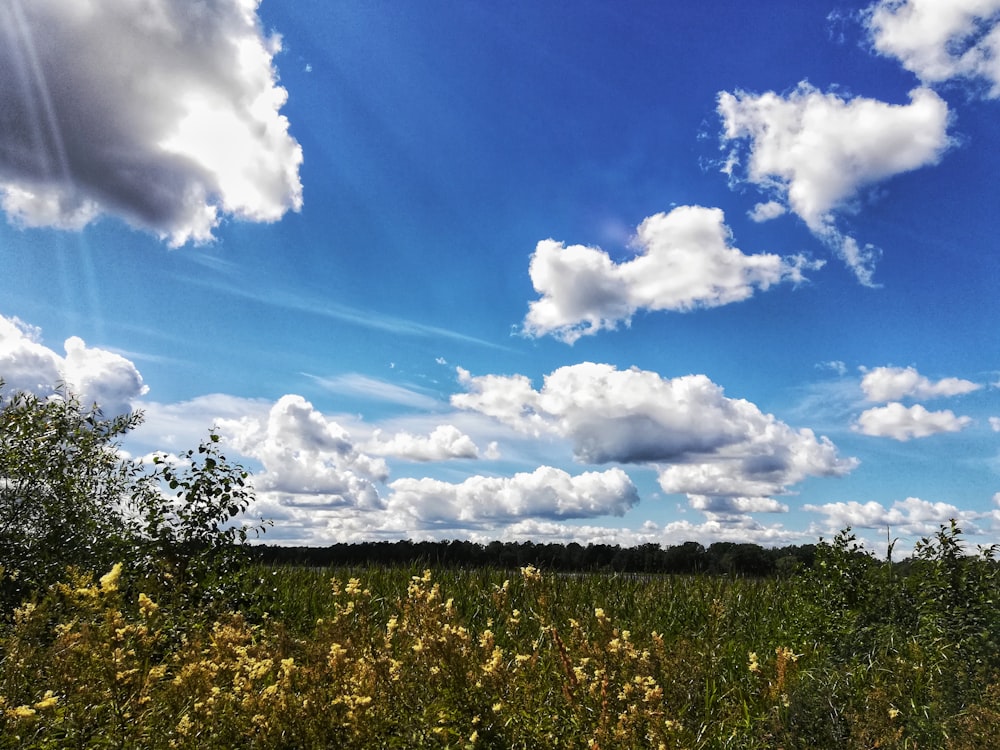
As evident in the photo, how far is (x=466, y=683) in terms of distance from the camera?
163 inches

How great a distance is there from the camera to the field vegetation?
4.05 metres

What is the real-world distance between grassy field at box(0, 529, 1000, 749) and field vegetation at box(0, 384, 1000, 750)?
19 mm

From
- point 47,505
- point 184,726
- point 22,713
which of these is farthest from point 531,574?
point 47,505

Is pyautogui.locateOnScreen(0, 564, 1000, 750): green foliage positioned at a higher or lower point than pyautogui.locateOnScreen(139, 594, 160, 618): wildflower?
lower

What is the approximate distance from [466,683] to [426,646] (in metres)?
0.30

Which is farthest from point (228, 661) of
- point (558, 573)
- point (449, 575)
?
point (558, 573)

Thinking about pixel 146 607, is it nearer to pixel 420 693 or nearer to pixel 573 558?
pixel 420 693

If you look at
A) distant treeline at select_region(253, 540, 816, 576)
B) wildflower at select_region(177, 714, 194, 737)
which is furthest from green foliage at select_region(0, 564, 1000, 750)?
distant treeline at select_region(253, 540, 816, 576)

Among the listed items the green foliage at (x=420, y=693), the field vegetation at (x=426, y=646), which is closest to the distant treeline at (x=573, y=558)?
the field vegetation at (x=426, y=646)

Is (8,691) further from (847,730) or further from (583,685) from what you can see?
(847,730)

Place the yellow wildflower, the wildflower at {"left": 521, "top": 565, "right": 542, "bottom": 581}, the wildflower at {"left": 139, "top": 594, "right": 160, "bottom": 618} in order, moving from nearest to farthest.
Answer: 1. the yellow wildflower
2. the wildflower at {"left": 139, "top": 594, "right": 160, "bottom": 618}
3. the wildflower at {"left": 521, "top": 565, "right": 542, "bottom": 581}

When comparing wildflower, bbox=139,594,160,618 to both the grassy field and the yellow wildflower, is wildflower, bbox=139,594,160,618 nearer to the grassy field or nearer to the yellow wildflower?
the grassy field

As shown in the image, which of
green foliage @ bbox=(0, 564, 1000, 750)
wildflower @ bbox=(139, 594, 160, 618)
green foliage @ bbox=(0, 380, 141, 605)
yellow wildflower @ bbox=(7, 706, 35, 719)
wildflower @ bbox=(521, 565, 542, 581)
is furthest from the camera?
green foliage @ bbox=(0, 380, 141, 605)

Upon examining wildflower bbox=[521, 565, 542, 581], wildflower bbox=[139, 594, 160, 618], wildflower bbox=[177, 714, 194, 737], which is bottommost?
wildflower bbox=[177, 714, 194, 737]
